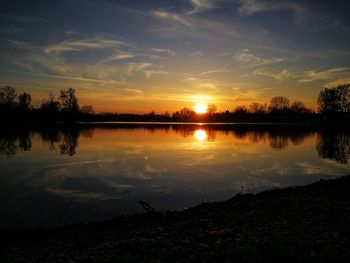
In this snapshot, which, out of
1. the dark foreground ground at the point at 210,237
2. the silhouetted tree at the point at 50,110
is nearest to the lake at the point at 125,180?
the dark foreground ground at the point at 210,237

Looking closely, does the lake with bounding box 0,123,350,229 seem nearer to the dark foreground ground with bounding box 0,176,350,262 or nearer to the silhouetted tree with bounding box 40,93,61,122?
the dark foreground ground with bounding box 0,176,350,262

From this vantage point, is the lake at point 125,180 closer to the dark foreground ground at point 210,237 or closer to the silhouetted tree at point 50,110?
the dark foreground ground at point 210,237

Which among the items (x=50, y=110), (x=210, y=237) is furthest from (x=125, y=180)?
(x=50, y=110)

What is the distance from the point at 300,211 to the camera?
12234 mm

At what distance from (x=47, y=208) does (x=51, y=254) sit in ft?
18.2

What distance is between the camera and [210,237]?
9.63 m

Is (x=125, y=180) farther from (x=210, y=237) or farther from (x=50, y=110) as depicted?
(x=50, y=110)

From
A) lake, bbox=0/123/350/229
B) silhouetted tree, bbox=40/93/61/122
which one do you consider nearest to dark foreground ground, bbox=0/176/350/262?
lake, bbox=0/123/350/229

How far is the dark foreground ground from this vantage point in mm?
8023

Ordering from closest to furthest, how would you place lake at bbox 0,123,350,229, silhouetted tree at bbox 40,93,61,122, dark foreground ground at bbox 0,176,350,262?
dark foreground ground at bbox 0,176,350,262, lake at bbox 0,123,350,229, silhouetted tree at bbox 40,93,61,122

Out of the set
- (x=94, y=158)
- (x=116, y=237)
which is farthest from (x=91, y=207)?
(x=94, y=158)

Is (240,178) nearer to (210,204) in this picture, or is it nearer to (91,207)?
(210,204)

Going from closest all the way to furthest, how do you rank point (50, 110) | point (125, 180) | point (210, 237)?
point (210, 237), point (125, 180), point (50, 110)

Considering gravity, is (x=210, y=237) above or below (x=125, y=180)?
above
